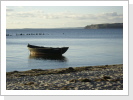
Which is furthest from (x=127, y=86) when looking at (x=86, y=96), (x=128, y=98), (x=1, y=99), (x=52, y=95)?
(x=1, y=99)

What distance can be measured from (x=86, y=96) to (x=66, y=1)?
4.58 m

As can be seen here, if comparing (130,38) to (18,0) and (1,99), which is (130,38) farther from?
(1,99)

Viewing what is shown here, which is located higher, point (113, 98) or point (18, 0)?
point (18, 0)

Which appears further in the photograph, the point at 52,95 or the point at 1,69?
the point at 1,69

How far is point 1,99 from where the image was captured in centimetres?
1103

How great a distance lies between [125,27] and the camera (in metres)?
11.8

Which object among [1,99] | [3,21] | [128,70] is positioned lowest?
[1,99]

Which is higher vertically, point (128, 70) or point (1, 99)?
point (128, 70)

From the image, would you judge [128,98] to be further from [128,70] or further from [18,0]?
[18,0]

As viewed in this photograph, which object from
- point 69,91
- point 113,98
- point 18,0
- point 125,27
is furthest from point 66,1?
point 113,98

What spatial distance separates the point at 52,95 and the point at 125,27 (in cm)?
464

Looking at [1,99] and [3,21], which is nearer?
[1,99]

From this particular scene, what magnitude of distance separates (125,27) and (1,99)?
654 cm

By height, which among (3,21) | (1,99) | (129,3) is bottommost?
(1,99)
